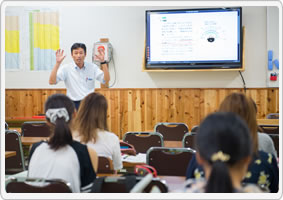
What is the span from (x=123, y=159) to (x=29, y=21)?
4.90 m

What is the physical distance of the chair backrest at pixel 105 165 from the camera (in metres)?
2.15

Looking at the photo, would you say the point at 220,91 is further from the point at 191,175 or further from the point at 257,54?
the point at 191,175

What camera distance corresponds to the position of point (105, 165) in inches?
85.4

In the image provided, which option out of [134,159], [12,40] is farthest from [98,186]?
[12,40]

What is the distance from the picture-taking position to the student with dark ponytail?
102 centimetres

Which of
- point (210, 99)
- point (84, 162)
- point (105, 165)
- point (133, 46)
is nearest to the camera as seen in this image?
point (84, 162)

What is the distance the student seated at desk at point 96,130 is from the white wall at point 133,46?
385 centimetres

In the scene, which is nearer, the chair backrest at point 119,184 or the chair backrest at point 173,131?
the chair backrest at point 119,184

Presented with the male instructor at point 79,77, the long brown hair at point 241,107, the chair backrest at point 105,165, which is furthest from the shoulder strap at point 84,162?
the male instructor at point 79,77

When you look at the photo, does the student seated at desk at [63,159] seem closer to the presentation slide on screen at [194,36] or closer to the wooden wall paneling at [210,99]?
the presentation slide on screen at [194,36]

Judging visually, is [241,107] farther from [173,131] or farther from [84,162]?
[173,131]

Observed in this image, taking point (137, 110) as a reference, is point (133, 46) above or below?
above

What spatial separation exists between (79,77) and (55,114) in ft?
9.25

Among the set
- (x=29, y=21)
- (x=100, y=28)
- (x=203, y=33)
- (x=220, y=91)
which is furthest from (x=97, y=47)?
(x=220, y=91)
